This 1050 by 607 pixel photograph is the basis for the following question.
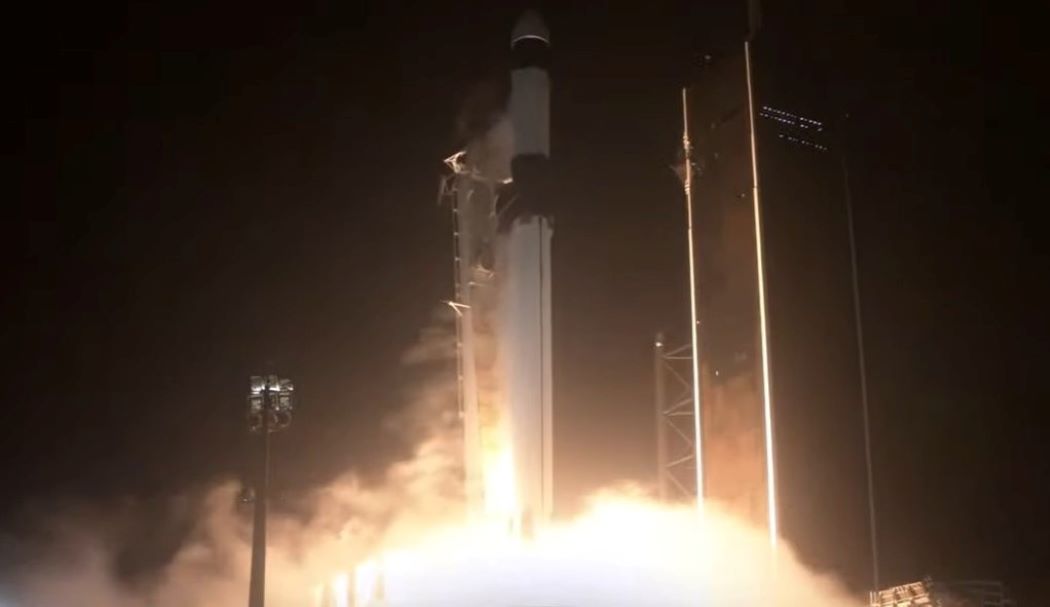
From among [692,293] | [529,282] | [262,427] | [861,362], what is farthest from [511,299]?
[861,362]

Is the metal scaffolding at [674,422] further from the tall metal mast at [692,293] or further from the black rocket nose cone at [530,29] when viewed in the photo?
the black rocket nose cone at [530,29]

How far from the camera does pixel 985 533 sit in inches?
752

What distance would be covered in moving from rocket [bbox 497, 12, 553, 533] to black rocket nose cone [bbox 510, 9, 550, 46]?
2 cm

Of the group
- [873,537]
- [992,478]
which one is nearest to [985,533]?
[992,478]

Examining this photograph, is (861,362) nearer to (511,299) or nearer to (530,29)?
(511,299)

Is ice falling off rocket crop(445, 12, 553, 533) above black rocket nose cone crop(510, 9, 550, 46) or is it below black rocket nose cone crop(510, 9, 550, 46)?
below

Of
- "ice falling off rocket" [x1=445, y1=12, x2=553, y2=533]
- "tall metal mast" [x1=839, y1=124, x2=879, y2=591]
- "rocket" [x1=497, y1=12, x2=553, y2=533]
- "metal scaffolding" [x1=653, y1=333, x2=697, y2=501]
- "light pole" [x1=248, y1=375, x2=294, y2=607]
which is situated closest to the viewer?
"light pole" [x1=248, y1=375, x2=294, y2=607]

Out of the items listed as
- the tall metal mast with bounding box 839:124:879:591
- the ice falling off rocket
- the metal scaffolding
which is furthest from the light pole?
the tall metal mast with bounding box 839:124:879:591

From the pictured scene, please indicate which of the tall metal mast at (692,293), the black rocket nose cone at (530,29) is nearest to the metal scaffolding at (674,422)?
the tall metal mast at (692,293)

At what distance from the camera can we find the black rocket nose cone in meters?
18.9

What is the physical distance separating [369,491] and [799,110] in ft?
31.8

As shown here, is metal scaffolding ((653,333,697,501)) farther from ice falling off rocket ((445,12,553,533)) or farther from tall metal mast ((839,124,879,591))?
tall metal mast ((839,124,879,591))

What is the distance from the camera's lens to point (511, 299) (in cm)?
1844

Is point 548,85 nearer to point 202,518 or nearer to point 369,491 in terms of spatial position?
point 369,491
